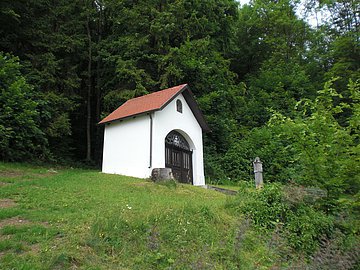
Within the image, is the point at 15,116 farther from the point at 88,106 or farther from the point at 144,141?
the point at 88,106

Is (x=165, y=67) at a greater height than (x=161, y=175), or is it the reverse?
(x=165, y=67)

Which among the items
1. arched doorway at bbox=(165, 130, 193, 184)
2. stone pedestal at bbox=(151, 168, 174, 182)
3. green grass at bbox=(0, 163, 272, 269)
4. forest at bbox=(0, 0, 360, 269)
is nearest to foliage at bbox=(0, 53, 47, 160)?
forest at bbox=(0, 0, 360, 269)

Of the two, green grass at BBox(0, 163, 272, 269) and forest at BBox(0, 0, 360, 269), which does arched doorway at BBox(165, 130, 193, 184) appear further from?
green grass at BBox(0, 163, 272, 269)

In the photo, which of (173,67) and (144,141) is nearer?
(144,141)

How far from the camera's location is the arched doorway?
1623cm

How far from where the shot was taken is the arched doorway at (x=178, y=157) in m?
16.2

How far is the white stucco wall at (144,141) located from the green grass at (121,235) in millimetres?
6243

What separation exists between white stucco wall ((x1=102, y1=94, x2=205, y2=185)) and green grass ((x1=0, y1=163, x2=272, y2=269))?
6.24 m

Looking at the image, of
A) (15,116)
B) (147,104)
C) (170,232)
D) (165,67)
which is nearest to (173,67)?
(165,67)

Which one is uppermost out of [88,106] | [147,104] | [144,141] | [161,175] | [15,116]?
[88,106]

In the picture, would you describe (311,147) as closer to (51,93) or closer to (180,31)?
(51,93)

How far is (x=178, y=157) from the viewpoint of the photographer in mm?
16812

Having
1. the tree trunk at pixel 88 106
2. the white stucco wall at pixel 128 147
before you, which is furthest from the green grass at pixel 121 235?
the tree trunk at pixel 88 106

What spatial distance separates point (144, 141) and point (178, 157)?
2358 millimetres
